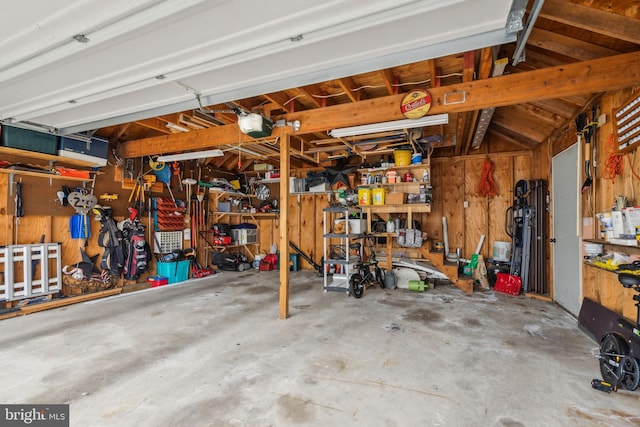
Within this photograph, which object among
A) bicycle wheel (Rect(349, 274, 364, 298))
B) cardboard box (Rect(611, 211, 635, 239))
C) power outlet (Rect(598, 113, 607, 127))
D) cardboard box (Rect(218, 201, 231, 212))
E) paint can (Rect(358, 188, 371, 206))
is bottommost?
bicycle wheel (Rect(349, 274, 364, 298))

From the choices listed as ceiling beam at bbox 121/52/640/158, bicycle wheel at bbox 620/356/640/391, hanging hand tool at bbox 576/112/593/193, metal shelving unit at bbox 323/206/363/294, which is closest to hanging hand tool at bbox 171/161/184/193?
ceiling beam at bbox 121/52/640/158

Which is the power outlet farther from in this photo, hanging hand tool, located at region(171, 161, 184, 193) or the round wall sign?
hanging hand tool, located at region(171, 161, 184, 193)

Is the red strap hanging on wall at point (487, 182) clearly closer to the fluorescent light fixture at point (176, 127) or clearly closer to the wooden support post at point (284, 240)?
the wooden support post at point (284, 240)

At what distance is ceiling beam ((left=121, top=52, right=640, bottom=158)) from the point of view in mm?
2658

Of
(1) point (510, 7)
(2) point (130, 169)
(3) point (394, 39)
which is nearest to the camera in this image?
(1) point (510, 7)

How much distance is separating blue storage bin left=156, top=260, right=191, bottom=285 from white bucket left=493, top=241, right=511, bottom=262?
6603 mm

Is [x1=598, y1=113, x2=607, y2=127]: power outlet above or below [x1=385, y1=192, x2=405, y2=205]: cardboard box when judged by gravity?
above

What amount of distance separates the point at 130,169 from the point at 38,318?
2915mm

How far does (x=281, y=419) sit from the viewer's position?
1949 mm

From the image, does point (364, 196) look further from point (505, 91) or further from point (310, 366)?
point (310, 366)

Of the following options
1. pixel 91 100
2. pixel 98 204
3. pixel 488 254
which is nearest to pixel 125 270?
pixel 98 204

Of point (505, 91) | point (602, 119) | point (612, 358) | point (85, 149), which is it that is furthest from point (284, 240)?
point (602, 119)

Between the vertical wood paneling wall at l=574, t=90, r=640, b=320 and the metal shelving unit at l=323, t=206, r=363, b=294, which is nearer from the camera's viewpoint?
the vertical wood paneling wall at l=574, t=90, r=640, b=320

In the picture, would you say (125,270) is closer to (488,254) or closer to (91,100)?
(91,100)
